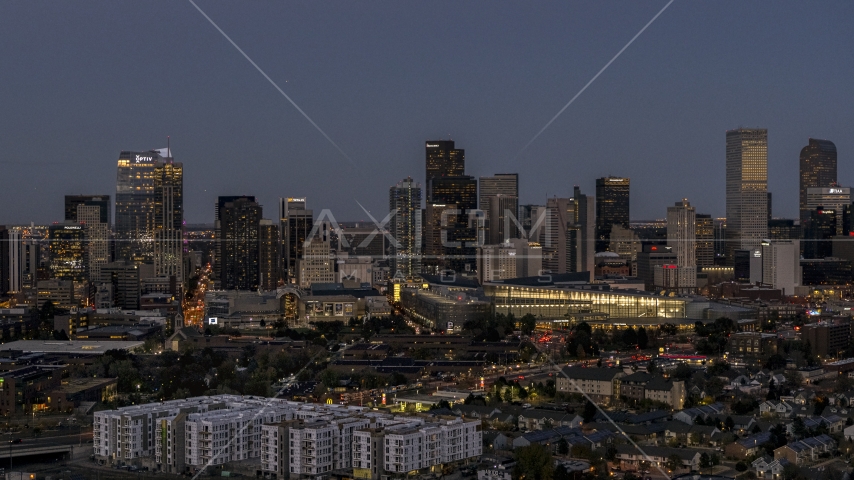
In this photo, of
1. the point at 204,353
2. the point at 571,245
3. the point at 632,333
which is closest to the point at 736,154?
the point at 571,245

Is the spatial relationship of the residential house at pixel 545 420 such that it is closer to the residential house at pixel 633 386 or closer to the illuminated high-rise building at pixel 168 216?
the residential house at pixel 633 386

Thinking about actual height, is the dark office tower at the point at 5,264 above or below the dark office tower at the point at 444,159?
below

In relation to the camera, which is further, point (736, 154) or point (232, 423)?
point (736, 154)

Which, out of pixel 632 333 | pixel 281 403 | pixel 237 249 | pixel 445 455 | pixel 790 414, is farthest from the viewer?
pixel 237 249

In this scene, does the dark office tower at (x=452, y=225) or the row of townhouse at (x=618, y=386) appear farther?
the dark office tower at (x=452, y=225)

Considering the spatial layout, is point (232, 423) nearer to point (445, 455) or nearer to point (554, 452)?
point (445, 455)

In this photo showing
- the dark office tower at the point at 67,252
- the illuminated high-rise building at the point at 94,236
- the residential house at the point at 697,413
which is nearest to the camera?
the residential house at the point at 697,413

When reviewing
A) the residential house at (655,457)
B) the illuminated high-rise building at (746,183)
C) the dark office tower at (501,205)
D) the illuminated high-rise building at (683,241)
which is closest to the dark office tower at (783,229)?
the illuminated high-rise building at (746,183)

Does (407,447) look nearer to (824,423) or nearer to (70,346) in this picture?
(824,423)
